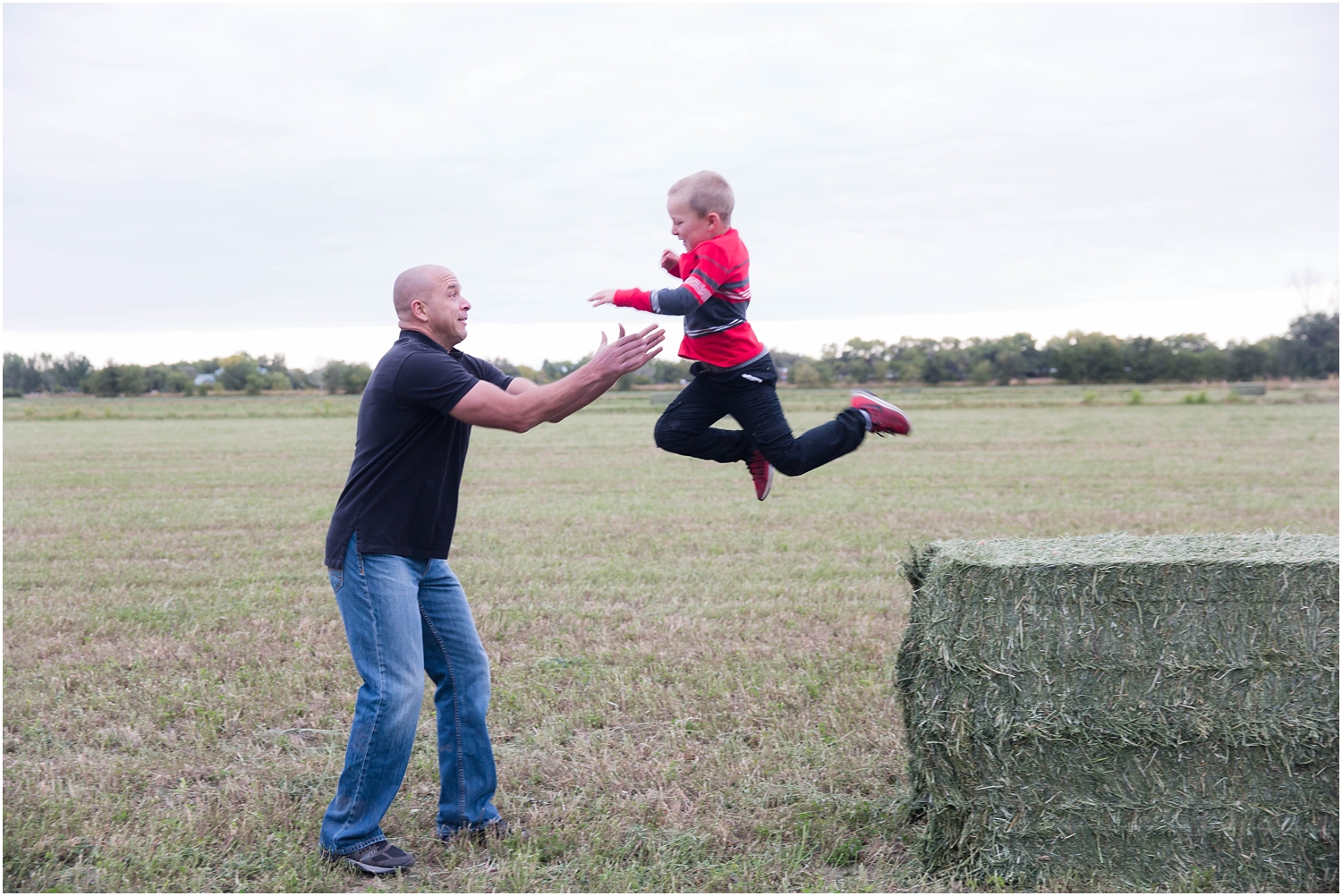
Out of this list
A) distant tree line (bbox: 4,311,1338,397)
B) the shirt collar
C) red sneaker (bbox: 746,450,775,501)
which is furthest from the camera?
distant tree line (bbox: 4,311,1338,397)

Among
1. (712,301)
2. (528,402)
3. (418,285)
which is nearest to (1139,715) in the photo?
(712,301)

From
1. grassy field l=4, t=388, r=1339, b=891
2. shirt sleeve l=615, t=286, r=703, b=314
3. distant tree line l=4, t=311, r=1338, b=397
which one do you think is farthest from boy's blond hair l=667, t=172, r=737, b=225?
distant tree line l=4, t=311, r=1338, b=397

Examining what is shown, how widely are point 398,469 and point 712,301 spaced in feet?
5.24

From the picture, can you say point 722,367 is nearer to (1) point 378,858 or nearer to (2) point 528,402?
(2) point 528,402

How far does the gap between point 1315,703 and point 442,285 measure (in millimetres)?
4222

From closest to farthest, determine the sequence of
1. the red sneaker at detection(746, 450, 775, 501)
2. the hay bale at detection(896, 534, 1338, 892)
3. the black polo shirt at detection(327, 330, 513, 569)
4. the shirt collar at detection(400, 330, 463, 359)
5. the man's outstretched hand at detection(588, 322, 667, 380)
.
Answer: the man's outstretched hand at detection(588, 322, 667, 380) < the hay bale at detection(896, 534, 1338, 892) < the black polo shirt at detection(327, 330, 513, 569) < the shirt collar at detection(400, 330, 463, 359) < the red sneaker at detection(746, 450, 775, 501)

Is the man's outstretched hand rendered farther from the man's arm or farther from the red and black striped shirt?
the red and black striped shirt

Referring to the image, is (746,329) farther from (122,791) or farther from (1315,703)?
(122,791)

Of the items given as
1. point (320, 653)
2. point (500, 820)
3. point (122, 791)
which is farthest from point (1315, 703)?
point (320, 653)

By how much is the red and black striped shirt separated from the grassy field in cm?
231

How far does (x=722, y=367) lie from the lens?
4379 mm

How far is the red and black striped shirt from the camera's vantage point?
3.94 m

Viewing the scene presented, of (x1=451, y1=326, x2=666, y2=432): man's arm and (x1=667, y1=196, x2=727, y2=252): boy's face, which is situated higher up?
(x1=667, y1=196, x2=727, y2=252): boy's face

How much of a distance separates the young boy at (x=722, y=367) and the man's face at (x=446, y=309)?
838 millimetres
